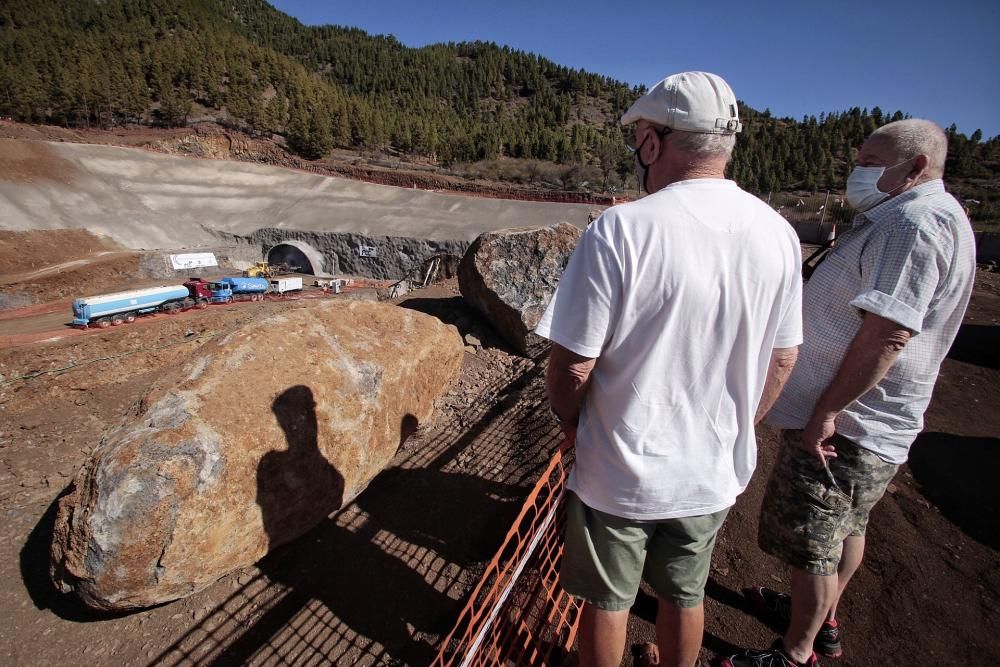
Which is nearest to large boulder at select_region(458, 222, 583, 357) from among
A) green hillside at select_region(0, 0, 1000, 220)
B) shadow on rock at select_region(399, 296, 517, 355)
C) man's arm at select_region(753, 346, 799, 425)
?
shadow on rock at select_region(399, 296, 517, 355)

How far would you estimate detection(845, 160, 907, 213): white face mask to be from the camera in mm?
1888

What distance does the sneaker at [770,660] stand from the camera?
7.17 ft

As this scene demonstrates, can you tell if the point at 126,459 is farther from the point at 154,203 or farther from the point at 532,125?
the point at 532,125

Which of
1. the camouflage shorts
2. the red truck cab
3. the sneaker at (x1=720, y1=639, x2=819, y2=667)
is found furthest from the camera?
the red truck cab

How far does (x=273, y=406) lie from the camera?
3.31m

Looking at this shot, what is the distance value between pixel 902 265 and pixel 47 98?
5297 centimetres

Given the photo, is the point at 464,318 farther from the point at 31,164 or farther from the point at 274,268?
the point at 31,164

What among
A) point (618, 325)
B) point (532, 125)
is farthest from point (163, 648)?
point (532, 125)

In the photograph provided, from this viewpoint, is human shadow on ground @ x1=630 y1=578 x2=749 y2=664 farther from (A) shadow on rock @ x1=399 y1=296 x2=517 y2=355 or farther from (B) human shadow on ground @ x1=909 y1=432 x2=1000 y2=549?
(A) shadow on rock @ x1=399 y1=296 x2=517 y2=355

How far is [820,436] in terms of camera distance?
1.87m

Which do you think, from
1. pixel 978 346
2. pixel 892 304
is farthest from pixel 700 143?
pixel 978 346

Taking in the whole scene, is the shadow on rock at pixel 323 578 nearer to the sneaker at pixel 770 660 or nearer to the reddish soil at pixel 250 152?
the sneaker at pixel 770 660

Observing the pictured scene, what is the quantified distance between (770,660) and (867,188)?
7.35 ft

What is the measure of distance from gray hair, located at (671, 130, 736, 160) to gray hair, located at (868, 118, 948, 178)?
1.06 meters
